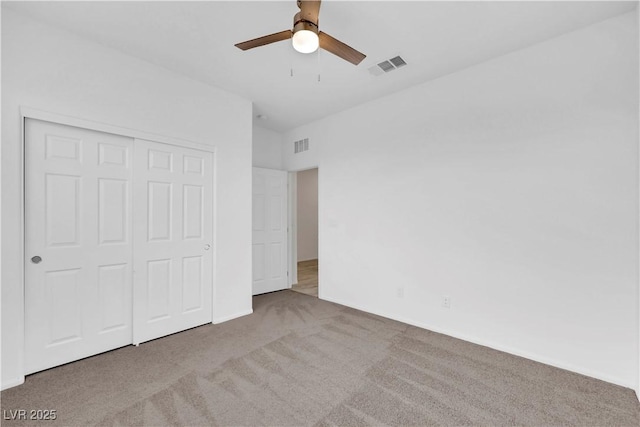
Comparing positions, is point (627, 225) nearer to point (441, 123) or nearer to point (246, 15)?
point (441, 123)

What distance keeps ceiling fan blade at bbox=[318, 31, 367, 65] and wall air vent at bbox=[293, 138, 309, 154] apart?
8.30 ft

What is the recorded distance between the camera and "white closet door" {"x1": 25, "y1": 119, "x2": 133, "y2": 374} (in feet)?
7.61

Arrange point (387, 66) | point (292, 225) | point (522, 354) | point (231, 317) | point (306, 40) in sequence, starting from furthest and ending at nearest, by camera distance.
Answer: point (292, 225) → point (231, 317) → point (387, 66) → point (522, 354) → point (306, 40)

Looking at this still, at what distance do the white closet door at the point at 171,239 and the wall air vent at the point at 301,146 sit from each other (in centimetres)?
178

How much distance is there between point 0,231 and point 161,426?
191 centimetres

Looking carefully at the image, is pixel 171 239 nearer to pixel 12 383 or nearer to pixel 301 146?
pixel 12 383

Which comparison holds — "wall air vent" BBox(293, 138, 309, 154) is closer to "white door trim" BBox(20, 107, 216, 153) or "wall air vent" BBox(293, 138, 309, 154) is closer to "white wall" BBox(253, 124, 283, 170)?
"white wall" BBox(253, 124, 283, 170)

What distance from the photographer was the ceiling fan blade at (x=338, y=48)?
196 cm

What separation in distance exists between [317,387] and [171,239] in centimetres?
218

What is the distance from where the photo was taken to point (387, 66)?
2984mm

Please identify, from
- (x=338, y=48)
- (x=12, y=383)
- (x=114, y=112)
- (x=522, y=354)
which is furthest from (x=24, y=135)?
(x=522, y=354)

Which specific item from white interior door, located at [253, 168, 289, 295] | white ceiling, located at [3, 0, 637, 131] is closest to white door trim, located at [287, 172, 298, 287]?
white interior door, located at [253, 168, 289, 295]

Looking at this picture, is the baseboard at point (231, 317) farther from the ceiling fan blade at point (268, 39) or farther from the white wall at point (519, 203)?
the ceiling fan blade at point (268, 39)

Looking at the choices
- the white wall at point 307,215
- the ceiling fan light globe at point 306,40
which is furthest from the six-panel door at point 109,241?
the white wall at point 307,215
